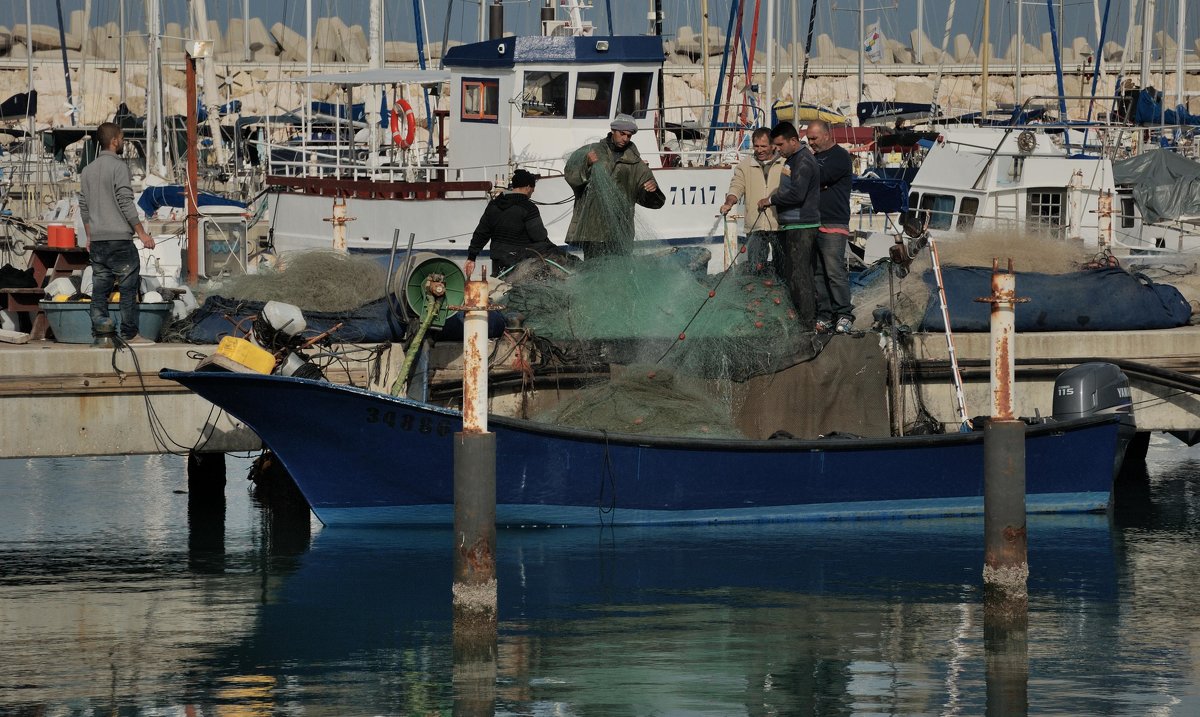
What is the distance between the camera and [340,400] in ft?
39.1

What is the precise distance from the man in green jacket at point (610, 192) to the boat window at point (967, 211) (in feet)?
32.8

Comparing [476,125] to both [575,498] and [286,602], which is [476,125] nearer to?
[575,498]

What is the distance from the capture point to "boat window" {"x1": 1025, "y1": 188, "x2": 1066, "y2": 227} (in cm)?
2269

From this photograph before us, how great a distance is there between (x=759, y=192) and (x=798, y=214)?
0.62 meters

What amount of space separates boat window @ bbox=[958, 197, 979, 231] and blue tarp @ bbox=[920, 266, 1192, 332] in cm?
827

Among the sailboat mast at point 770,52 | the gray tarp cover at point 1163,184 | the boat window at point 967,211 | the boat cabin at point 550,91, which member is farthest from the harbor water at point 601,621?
the sailboat mast at point 770,52

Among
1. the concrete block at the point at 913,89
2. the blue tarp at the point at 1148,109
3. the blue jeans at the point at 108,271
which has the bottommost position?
the blue jeans at the point at 108,271

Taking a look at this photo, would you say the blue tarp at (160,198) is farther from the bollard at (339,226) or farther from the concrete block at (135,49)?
the concrete block at (135,49)

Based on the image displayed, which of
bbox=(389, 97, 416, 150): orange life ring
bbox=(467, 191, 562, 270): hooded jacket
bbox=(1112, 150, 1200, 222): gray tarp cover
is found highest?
bbox=(389, 97, 416, 150): orange life ring

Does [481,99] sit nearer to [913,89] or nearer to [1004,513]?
[1004,513]

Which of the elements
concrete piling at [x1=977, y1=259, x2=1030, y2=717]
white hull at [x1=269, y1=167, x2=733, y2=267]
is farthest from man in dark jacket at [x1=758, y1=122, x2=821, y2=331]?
white hull at [x1=269, y1=167, x2=733, y2=267]

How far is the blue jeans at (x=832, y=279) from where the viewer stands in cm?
1348

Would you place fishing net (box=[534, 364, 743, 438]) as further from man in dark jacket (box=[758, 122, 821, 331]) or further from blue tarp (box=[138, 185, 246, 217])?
blue tarp (box=[138, 185, 246, 217])

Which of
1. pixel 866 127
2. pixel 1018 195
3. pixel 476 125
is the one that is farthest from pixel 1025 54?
pixel 476 125
